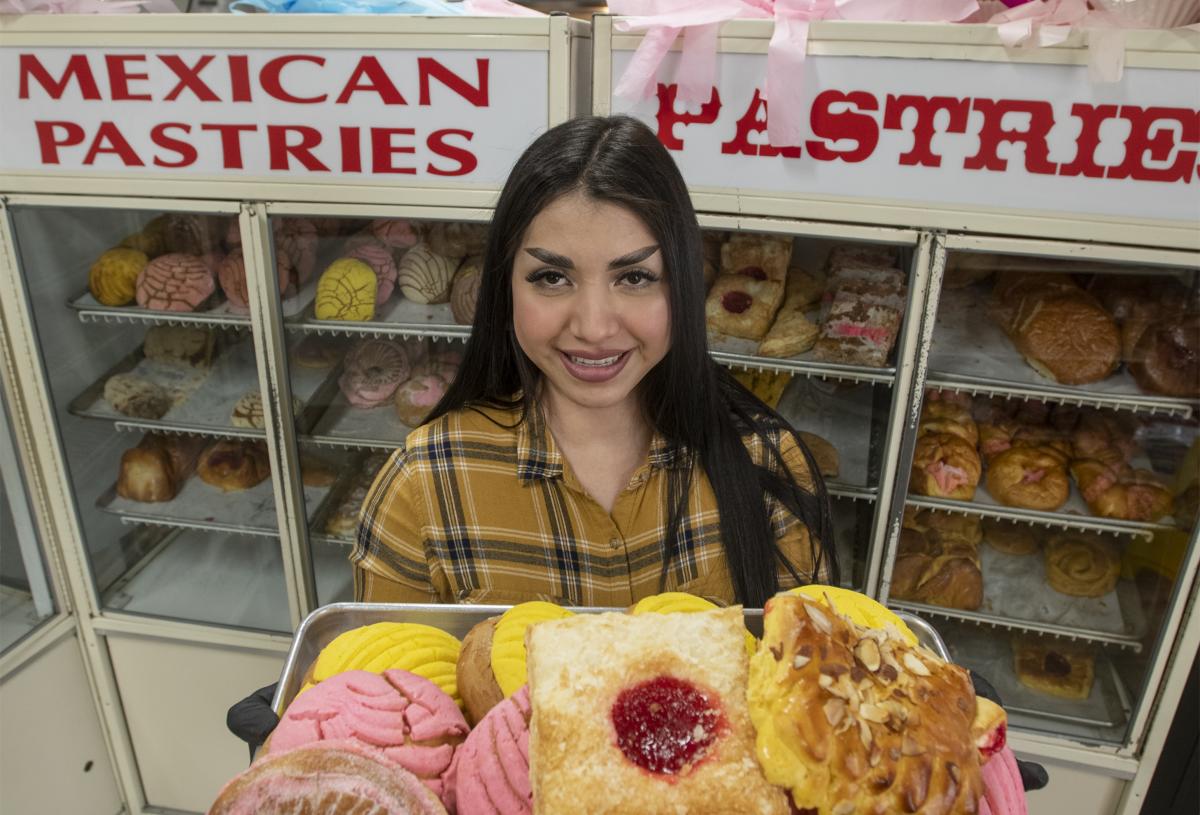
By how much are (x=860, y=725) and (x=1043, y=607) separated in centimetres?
201

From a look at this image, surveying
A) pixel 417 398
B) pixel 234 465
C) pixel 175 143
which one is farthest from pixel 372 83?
pixel 234 465

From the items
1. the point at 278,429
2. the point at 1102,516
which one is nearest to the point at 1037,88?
the point at 1102,516

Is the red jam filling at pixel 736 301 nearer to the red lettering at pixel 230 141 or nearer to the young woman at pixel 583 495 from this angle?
the young woman at pixel 583 495

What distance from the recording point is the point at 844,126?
5.34 ft

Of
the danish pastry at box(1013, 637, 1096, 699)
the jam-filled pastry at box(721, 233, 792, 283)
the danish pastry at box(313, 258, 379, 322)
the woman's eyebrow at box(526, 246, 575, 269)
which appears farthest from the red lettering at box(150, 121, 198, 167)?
the danish pastry at box(1013, 637, 1096, 699)

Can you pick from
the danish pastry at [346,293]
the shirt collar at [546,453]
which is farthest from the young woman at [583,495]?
the danish pastry at [346,293]

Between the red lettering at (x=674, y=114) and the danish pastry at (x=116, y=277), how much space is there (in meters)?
1.55

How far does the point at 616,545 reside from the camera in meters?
1.36

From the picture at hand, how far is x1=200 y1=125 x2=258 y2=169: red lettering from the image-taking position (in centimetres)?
180

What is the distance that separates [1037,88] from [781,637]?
1.43 metres

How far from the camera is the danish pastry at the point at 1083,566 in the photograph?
7.17ft

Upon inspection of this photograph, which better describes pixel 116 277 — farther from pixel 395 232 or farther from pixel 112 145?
pixel 395 232

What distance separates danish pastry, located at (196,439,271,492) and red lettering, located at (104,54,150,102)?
3.68 feet

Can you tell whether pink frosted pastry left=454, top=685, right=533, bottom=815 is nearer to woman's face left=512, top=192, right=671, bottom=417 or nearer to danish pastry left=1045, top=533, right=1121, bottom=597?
woman's face left=512, top=192, right=671, bottom=417
